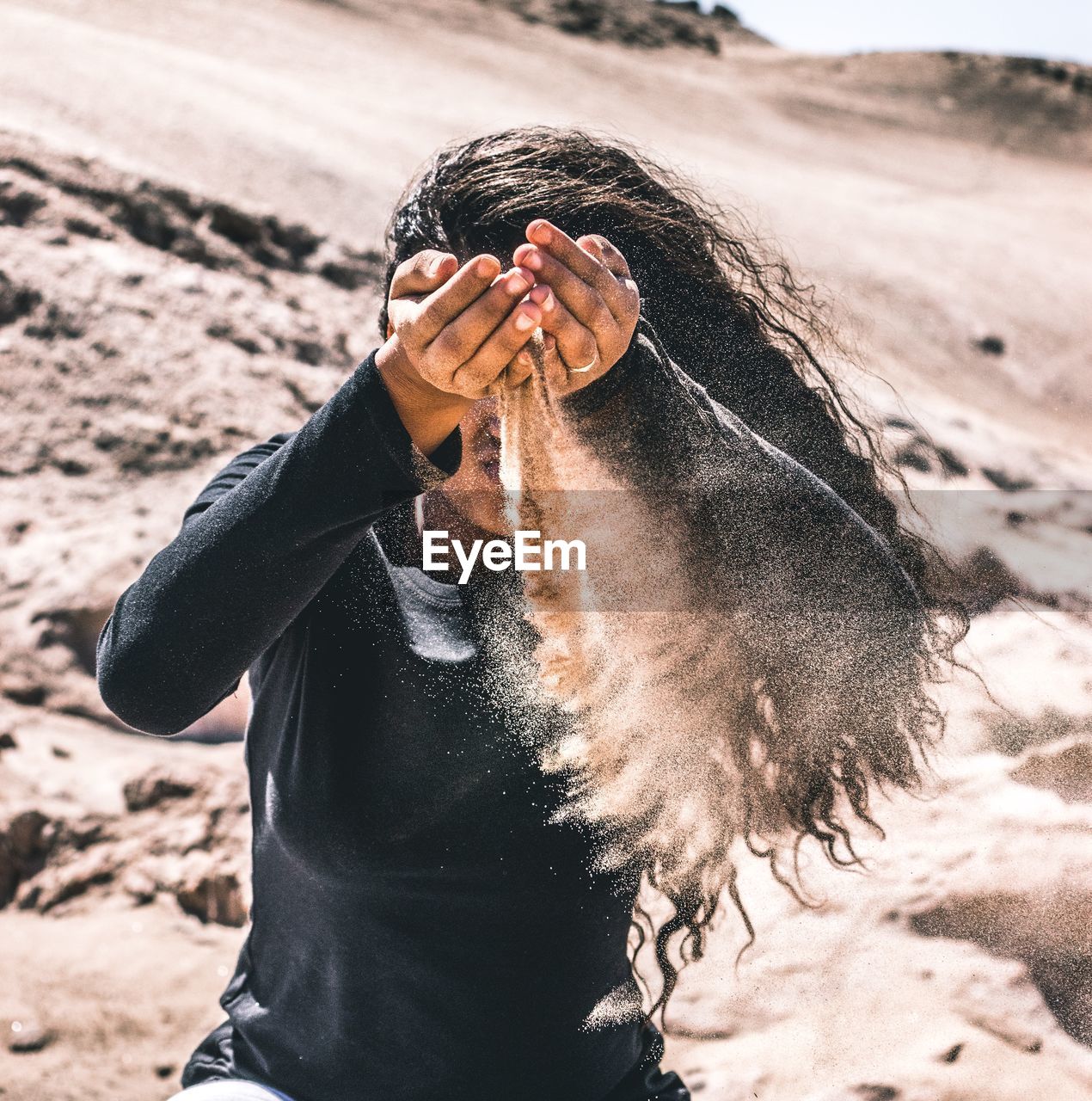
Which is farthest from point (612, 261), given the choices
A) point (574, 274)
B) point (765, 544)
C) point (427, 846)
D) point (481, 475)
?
point (427, 846)

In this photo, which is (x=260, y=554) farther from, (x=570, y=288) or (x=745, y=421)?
(x=745, y=421)

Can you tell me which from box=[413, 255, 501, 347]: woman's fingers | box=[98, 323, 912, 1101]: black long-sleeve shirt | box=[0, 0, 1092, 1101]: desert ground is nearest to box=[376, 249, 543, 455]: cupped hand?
box=[413, 255, 501, 347]: woman's fingers

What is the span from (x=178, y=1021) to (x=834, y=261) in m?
5.77

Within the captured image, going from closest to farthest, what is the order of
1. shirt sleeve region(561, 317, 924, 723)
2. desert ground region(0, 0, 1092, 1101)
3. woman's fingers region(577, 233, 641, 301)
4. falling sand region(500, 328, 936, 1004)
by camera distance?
woman's fingers region(577, 233, 641, 301)
shirt sleeve region(561, 317, 924, 723)
falling sand region(500, 328, 936, 1004)
desert ground region(0, 0, 1092, 1101)

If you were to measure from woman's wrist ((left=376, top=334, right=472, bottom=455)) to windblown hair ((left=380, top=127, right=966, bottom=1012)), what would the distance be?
33 centimetres

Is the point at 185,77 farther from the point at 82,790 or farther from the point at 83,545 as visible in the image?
the point at 82,790

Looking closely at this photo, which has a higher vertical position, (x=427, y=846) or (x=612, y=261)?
(x=612, y=261)

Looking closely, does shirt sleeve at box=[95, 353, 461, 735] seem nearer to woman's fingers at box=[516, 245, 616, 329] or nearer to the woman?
the woman

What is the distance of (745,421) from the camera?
131cm

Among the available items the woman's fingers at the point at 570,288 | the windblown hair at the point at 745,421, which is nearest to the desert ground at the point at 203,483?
the windblown hair at the point at 745,421

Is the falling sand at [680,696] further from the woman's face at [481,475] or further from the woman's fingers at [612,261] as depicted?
the woman's fingers at [612,261]

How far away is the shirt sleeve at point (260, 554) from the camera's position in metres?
0.92

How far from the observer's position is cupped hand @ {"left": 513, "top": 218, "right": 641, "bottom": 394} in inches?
34.1

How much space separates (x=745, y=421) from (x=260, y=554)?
62 centimetres
